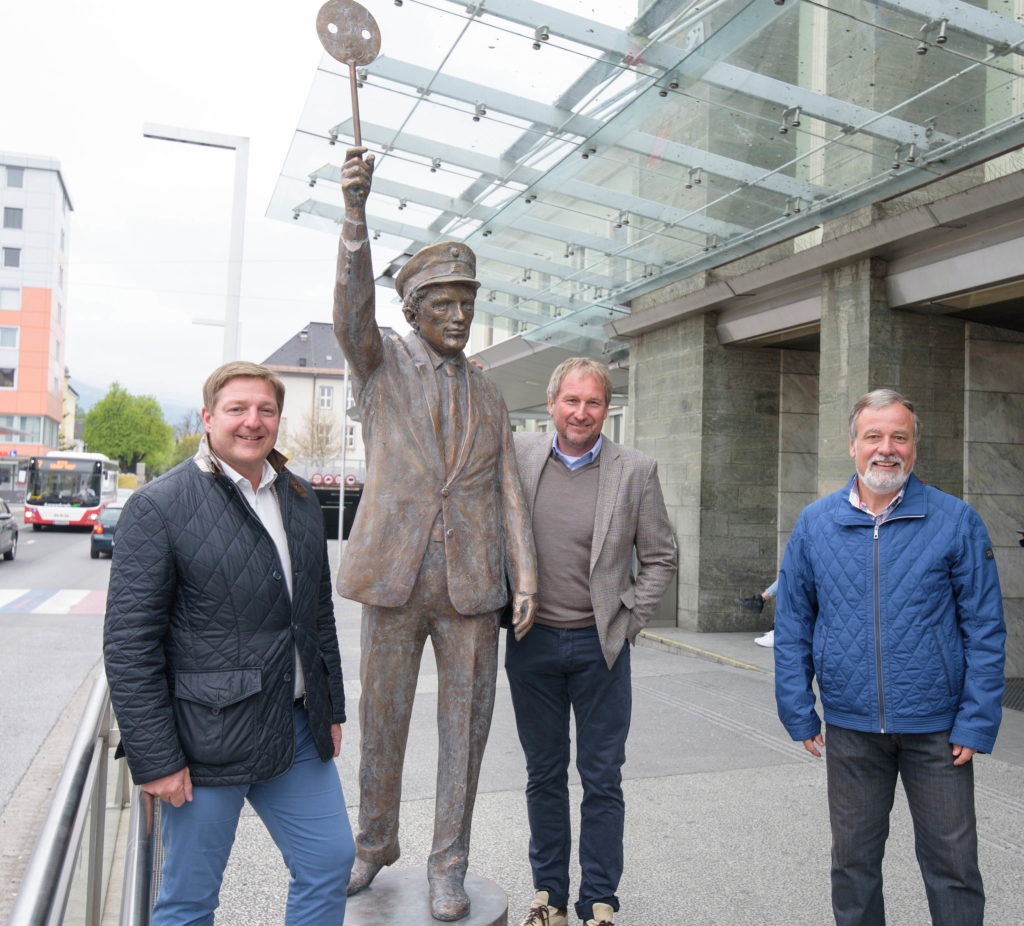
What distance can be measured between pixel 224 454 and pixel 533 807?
177 cm

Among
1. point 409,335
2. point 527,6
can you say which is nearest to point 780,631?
point 409,335

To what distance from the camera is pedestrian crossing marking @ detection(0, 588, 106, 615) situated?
1266 centimetres

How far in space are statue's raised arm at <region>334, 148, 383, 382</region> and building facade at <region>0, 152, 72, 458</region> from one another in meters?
64.7

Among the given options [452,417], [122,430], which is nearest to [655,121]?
[452,417]

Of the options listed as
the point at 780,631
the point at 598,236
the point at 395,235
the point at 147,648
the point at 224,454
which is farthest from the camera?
the point at 395,235

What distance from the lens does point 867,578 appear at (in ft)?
9.43

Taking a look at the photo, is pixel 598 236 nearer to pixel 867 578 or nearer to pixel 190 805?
pixel 867 578

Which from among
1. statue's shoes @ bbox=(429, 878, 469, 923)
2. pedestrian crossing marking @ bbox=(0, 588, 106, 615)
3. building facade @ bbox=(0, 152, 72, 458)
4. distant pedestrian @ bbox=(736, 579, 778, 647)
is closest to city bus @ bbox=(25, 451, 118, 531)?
pedestrian crossing marking @ bbox=(0, 588, 106, 615)

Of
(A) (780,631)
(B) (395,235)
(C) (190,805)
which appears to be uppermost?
(B) (395,235)

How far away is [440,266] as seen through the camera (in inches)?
123

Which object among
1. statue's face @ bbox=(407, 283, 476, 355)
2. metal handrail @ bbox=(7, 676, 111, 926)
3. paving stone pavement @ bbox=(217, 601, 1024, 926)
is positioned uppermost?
statue's face @ bbox=(407, 283, 476, 355)

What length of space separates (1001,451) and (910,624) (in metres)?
6.25

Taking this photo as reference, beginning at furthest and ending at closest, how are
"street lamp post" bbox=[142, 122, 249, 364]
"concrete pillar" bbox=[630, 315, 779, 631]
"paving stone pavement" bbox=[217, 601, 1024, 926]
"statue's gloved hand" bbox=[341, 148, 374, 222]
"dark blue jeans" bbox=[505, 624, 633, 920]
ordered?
"street lamp post" bbox=[142, 122, 249, 364] → "concrete pillar" bbox=[630, 315, 779, 631] → "paving stone pavement" bbox=[217, 601, 1024, 926] → "dark blue jeans" bbox=[505, 624, 633, 920] → "statue's gloved hand" bbox=[341, 148, 374, 222]

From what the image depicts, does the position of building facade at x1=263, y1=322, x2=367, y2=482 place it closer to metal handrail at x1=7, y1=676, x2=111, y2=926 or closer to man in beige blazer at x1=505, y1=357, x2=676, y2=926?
man in beige blazer at x1=505, y1=357, x2=676, y2=926
